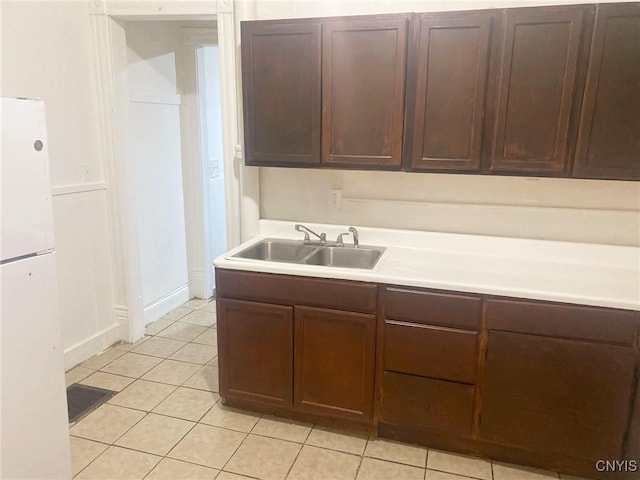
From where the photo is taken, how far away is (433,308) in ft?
7.09

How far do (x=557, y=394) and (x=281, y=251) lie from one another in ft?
5.22

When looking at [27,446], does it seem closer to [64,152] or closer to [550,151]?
[64,152]

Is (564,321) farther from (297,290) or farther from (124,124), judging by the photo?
(124,124)

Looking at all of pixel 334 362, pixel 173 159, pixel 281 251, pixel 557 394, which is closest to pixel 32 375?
pixel 334 362

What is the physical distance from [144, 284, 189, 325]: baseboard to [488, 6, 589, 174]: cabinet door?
2776mm

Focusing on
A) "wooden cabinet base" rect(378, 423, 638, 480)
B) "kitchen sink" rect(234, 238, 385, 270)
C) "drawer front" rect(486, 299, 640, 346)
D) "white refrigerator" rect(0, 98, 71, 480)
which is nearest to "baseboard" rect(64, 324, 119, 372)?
"white refrigerator" rect(0, 98, 71, 480)

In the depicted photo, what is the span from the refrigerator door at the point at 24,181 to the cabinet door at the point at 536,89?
6.29ft

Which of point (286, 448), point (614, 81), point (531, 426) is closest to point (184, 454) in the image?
point (286, 448)

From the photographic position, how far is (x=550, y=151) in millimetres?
2189

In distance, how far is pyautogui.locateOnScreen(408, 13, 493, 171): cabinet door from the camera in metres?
2.18

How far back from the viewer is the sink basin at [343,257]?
265cm

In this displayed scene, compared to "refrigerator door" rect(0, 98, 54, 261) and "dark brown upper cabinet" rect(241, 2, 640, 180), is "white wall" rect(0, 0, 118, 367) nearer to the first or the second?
"refrigerator door" rect(0, 98, 54, 261)

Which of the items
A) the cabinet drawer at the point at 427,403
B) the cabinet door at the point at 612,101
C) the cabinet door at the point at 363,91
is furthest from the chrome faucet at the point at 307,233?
the cabinet door at the point at 612,101

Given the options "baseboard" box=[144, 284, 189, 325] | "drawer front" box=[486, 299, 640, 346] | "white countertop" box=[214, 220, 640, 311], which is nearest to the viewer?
"drawer front" box=[486, 299, 640, 346]
